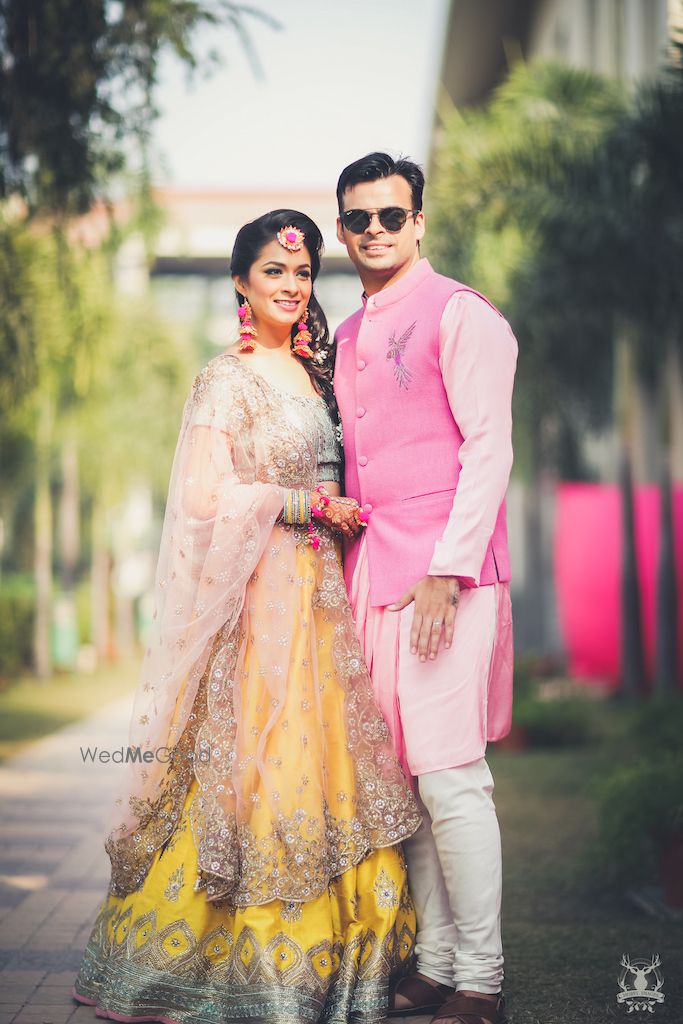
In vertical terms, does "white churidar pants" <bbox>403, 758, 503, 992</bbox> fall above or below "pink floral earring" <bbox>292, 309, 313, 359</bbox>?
below

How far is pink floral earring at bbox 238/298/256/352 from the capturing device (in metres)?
3.55

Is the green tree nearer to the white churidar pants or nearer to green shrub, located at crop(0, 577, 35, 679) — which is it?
the white churidar pants

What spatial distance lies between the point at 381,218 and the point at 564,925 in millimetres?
2692

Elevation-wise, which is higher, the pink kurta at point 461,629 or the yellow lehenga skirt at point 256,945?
the pink kurta at point 461,629

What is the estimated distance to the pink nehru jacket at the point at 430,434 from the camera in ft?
10.5

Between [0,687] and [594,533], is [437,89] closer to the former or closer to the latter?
[594,533]

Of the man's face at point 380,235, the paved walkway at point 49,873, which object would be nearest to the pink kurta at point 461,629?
the man's face at point 380,235

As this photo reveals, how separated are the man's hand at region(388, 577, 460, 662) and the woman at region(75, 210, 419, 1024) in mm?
308

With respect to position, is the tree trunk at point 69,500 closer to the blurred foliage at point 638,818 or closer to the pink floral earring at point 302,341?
the blurred foliage at point 638,818

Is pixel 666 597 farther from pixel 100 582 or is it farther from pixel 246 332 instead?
pixel 100 582

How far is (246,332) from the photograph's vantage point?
3.55 metres

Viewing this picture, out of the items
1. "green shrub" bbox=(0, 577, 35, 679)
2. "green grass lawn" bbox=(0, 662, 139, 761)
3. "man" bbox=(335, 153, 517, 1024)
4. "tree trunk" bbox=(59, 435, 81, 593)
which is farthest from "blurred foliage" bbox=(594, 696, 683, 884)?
"tree trunk" bbox=(59, 435, 81, 593)

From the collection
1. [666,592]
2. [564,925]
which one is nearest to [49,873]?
[564,925]

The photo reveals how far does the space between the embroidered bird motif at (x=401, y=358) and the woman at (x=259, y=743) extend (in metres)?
0.32
